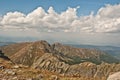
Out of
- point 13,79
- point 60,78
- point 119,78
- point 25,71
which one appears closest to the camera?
point 119,78

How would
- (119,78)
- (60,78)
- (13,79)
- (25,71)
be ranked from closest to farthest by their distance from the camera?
(119,78), (13,79), (60,78), (25,71)

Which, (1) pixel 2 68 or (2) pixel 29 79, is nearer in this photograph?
(2) pixel 29 79

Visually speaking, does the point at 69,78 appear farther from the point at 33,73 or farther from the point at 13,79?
the point at 13,79

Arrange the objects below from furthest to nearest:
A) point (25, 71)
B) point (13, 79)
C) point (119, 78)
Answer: point (25, 71) → point (13, 79) → point (119, 78)

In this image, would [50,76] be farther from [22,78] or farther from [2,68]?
[2,68]

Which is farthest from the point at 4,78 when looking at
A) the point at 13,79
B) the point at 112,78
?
the point at 112,78

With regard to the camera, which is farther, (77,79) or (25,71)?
(25,71)

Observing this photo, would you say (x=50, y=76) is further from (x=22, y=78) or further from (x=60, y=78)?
(x=22, y=78)

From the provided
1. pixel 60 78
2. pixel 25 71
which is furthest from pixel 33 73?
pixel 60 78
